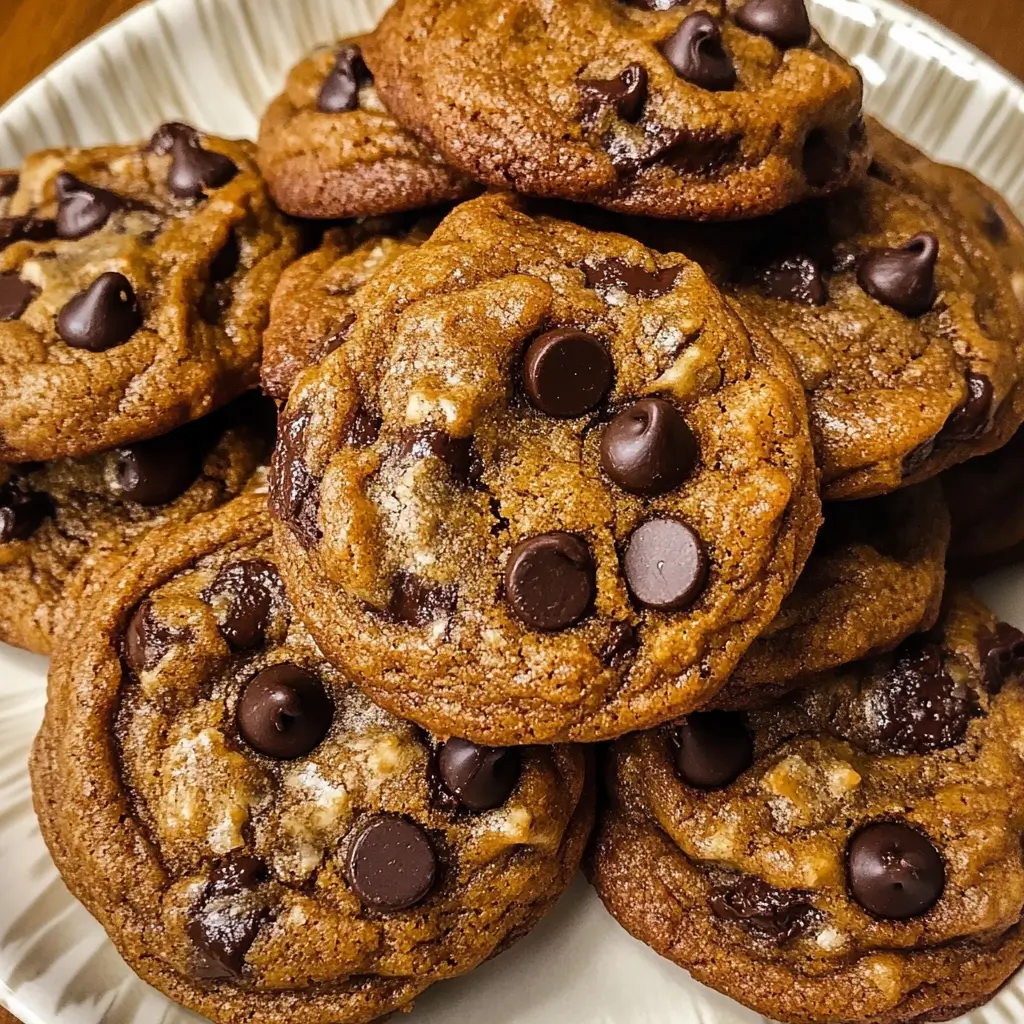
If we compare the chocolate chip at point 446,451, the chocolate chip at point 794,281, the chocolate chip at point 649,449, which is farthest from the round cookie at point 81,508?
the chocolate chip at point 794,281

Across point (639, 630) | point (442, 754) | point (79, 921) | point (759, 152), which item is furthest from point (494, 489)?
point (79, 921)

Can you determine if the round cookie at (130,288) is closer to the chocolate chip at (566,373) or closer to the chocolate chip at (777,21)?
the chocolate chip at (566,373)

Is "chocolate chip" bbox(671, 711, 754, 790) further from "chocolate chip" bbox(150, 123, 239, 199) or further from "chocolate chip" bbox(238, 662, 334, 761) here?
"chocolate chip" bbox(150, 123, 239, 199)

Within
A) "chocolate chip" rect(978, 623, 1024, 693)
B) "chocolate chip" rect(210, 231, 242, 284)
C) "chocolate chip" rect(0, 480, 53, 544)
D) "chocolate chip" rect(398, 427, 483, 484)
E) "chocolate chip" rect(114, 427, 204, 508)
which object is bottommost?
"chocolate chip" rect(978, 623, 1024, 693)

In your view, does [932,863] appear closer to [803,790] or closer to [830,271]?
[803,790]

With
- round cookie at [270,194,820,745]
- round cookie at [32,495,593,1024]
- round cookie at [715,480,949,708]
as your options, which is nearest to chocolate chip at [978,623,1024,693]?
round cookie at [715,480,949,708]

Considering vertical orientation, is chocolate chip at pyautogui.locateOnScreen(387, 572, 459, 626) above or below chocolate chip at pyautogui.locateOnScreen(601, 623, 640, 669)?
above

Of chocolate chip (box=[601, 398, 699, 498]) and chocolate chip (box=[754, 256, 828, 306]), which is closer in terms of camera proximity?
chocolate chip (box=[601, 398, 699, 498])
